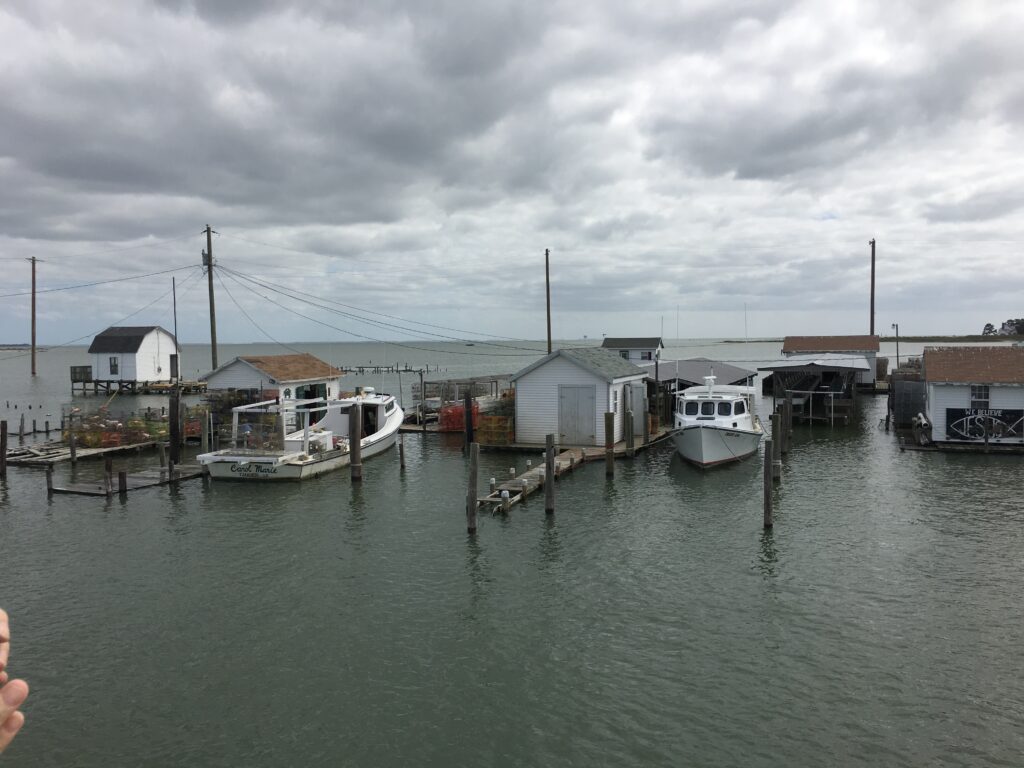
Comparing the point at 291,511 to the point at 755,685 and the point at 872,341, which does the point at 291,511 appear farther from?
the point at 872,341

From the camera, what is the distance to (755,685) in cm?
1175

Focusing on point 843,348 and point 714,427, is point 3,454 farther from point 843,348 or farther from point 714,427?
point 843,348

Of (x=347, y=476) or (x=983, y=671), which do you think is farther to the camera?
(x=347, y=476)

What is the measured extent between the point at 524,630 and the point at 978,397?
2752cm

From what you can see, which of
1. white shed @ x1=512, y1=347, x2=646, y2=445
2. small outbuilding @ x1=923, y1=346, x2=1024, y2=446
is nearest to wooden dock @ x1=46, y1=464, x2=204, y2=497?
white shed @ x1=512, y1=347, x2=646, y2=445

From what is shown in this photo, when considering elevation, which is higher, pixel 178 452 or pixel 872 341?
pixel 872 341

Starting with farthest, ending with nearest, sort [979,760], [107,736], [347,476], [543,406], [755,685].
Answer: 1. [543,406]
2. [347,476]
3. [755,685]
4. [107,736]
5. [979,760]

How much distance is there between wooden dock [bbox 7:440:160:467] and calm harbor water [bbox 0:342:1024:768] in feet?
24.5

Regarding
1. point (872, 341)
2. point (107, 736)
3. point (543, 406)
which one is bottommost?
point (107, 736)

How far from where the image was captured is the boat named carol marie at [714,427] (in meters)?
29.0

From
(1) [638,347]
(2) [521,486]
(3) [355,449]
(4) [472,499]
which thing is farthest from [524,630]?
(1) [638,347]

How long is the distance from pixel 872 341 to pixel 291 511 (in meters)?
53.7

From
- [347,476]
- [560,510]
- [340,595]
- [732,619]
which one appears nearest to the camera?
[732,619]

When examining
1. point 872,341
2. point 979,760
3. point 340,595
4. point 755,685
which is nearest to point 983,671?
point 979,760
